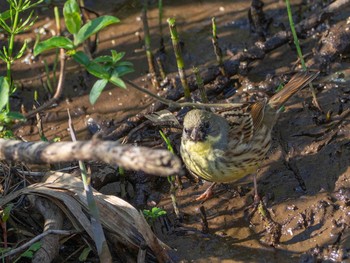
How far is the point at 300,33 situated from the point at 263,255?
230cm

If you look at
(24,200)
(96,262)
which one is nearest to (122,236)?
(96,262)

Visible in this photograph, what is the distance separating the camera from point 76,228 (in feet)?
15.7

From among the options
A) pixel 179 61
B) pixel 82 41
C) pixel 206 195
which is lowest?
pixel 206 195

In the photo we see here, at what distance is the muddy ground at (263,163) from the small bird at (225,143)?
0.73 ft

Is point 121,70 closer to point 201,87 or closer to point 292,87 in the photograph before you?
point 201,87

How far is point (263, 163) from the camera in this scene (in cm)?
555

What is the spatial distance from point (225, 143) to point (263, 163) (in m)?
0.54

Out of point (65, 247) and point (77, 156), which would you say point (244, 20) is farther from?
point (77, 156)

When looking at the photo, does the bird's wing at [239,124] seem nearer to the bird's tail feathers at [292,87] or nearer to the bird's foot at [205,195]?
the bird's tail feathers at [292,87]

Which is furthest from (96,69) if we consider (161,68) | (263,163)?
(161,68)

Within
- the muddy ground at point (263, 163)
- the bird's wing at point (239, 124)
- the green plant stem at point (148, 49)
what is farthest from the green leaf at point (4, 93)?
the green plant stem at point (148, 49)

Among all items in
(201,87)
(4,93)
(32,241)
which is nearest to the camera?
(4,93)

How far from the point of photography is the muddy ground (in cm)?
496

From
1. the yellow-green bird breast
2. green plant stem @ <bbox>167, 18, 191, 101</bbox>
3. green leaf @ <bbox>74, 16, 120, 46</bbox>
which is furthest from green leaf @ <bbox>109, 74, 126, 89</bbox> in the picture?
green plant stem @ <bbox>167, 18, 191, 101</bbox>
